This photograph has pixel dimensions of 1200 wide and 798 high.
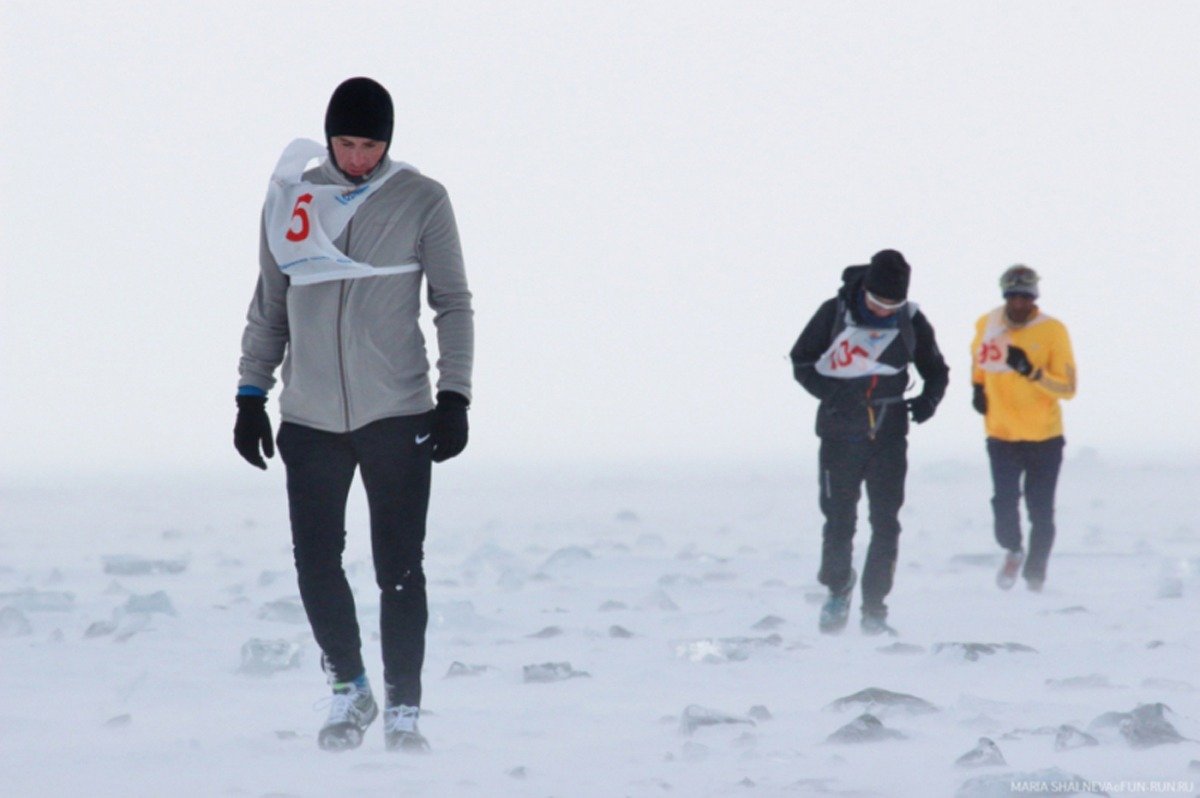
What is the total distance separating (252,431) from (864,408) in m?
3.18

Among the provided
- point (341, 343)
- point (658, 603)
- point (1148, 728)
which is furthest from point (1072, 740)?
point (658, 603)

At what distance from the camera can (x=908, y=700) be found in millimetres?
4469

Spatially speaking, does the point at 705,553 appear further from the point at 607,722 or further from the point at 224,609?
the point at 607,722

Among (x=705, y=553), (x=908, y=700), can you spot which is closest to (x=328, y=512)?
(x=908, y=700)

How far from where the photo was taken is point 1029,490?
8.41 m

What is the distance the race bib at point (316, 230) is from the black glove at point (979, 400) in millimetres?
5484

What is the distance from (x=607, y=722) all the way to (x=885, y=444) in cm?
Result: 263

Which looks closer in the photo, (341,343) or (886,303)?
(341,343)

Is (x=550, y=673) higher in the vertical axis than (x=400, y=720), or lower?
lower

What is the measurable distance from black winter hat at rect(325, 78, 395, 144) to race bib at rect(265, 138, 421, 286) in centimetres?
A: 13

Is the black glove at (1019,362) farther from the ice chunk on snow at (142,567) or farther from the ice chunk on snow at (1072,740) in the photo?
the ice chunk on snow at (142,567)

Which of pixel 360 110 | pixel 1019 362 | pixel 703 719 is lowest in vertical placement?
pixel 703 719

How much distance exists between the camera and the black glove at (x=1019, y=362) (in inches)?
319

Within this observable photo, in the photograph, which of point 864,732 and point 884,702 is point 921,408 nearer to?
point 884,702
